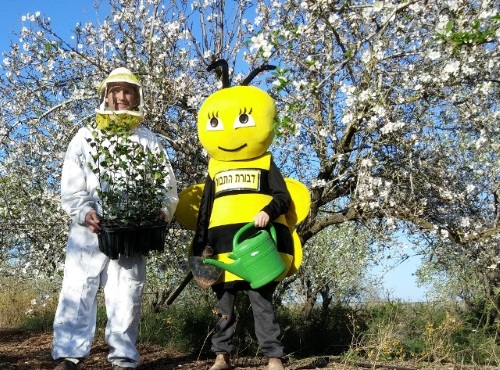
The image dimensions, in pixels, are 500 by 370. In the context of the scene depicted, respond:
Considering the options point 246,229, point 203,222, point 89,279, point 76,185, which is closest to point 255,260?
point 246,229

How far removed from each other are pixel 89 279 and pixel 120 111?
Result: 45.3 inches

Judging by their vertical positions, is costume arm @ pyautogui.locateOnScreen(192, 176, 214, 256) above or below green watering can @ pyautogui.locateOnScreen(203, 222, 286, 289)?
above

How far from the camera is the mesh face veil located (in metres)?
4.32

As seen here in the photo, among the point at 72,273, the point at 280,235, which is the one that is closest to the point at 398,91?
the point at 280,235

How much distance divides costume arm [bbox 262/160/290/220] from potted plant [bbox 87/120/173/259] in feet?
2.31

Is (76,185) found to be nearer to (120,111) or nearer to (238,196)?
(120,111)

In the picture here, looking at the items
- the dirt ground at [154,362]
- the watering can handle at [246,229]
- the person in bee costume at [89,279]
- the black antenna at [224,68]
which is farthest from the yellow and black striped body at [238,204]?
the dirt ground at [154,362]

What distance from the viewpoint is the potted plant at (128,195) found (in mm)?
4023

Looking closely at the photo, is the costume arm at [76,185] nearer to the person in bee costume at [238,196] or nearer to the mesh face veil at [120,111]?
the mesh face veil at [120,111]

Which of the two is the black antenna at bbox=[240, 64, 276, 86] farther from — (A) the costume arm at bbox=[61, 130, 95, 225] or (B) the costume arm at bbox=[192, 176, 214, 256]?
(A) the costume arm at bbox=[61, 130, 95, 225]

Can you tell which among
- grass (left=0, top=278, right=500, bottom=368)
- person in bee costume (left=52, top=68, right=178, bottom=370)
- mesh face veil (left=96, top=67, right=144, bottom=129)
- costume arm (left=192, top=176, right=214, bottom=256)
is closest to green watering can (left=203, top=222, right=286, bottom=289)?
costume arm (left=192, top=176, right=214, bottom=256)

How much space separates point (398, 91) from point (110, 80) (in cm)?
232

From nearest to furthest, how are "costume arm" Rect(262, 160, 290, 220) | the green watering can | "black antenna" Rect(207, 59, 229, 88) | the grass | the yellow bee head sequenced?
the green watering can
"costume arm" Rect(262, 160, 290, 220)
the yellow bee head
"black antenna" Rect(207, 59, 229, 88)
the grass

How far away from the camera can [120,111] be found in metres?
4.34
